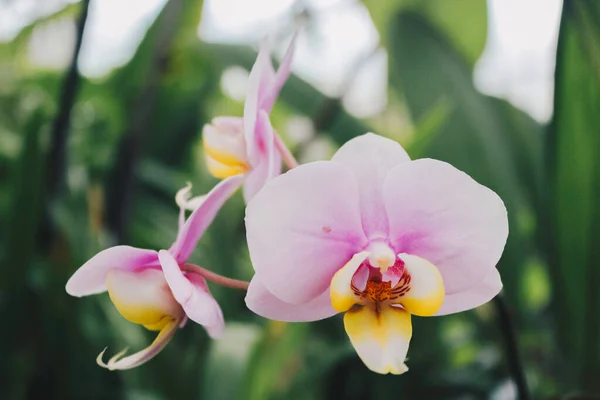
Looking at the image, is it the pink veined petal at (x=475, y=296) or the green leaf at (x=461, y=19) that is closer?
the pink veined petal at (x=475, y=296)

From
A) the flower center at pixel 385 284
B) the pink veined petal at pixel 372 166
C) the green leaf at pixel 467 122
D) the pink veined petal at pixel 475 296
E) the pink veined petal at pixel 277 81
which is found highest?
the pink veined petal at pixel 277 81

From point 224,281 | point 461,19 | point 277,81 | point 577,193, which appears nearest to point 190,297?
point 224,281

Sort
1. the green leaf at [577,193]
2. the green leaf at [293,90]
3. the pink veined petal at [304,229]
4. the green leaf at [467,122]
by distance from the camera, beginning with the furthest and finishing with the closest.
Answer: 1. the green leaf at [293,90]
2. the green leaf at [467,122]
3. the green leaf at [577,193]
4. the pink veined petal at [304,229]

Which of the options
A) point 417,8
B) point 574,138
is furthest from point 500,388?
point 417,8

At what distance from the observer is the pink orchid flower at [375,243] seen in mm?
254

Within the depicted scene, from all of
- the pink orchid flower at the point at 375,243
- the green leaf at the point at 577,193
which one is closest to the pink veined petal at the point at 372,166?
the pink orchid flower at the point at 375,243

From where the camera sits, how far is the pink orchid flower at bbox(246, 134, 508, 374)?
0.25m

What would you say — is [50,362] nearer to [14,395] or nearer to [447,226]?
[14,395]

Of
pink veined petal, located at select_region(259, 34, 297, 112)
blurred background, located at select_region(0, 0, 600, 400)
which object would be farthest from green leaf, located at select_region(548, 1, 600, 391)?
pink veined petal, located at select_region(259, 34, 297, 112)

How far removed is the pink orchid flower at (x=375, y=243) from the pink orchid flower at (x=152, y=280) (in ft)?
0.13

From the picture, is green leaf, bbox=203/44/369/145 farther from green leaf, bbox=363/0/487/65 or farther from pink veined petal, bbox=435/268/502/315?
pink veined petal, bbox=435/268/502/315

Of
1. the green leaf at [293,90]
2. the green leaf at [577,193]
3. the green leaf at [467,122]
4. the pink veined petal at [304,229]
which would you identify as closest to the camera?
the pink veined petal at [304,229]

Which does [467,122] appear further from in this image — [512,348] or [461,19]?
[512,348]

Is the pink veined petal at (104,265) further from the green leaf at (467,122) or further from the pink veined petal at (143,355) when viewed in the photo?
the green leaf at (467,122)
